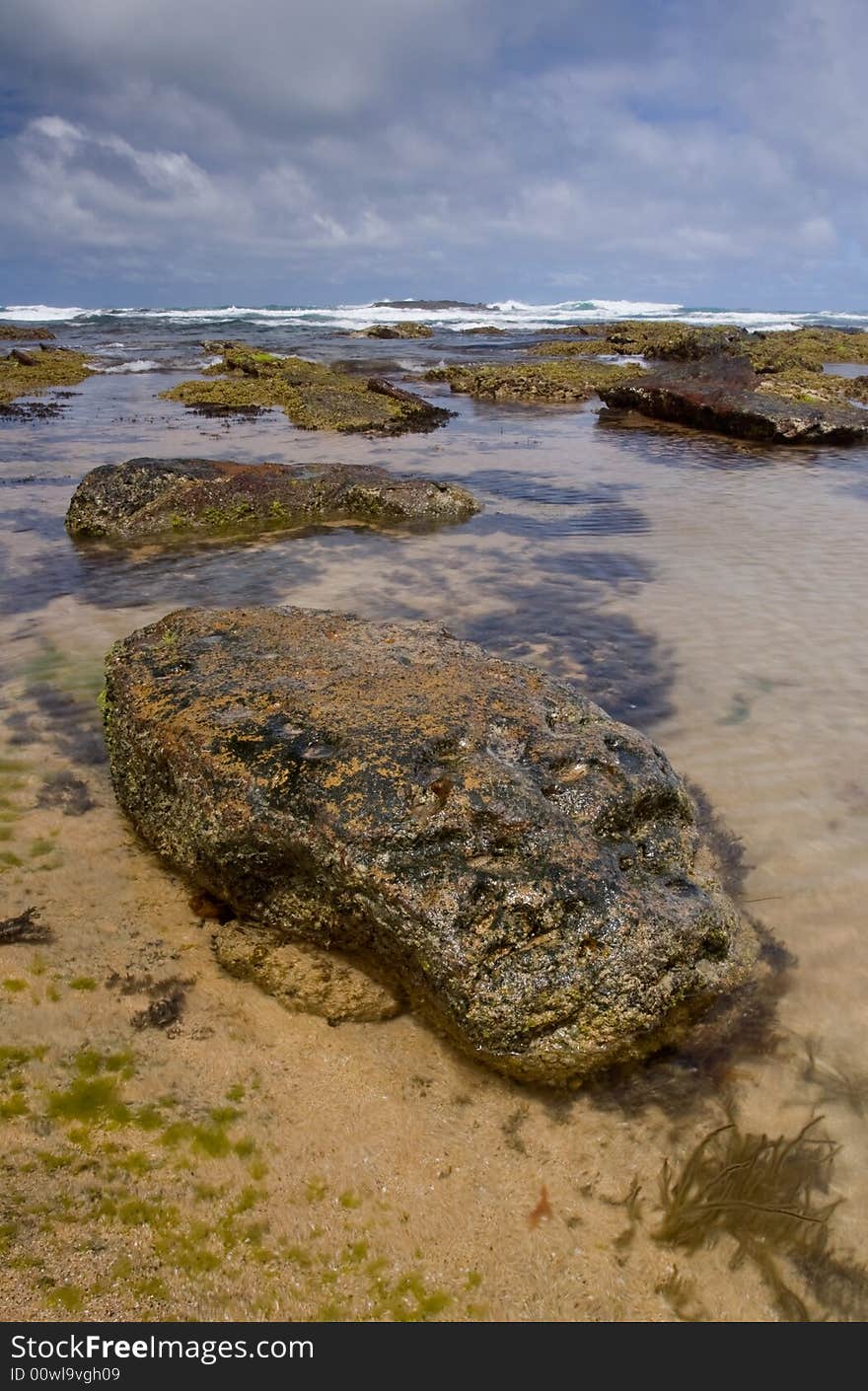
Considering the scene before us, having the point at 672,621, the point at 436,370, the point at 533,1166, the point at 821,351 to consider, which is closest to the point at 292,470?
the point at 672,621

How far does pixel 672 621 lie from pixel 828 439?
42.3ft

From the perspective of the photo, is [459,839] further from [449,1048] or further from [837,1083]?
[837,1083]

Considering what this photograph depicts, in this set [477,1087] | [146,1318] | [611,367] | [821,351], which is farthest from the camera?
[821,351]

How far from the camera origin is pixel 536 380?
2544 cm

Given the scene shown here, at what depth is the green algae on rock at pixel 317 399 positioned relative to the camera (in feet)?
59.4

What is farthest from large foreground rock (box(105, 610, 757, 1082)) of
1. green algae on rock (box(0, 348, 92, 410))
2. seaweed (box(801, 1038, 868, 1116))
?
green algae on rock (box(0, 348, 92, 410))

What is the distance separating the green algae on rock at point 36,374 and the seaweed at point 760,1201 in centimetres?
2316

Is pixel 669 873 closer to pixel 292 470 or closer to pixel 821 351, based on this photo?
pixel 292 470

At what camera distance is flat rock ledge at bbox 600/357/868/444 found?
16672mm

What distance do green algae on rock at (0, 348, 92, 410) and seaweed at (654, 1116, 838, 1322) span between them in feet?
76.0

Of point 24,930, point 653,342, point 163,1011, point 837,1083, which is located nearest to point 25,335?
point 653,342

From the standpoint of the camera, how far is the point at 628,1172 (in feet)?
8.59

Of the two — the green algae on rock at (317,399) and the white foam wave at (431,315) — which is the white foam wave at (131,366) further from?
the white foam wave at (431,315)

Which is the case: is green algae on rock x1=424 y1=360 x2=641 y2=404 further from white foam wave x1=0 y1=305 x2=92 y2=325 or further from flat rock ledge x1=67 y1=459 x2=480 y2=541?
white foam wave x1=0 y1=305 x2=92 y2=325
